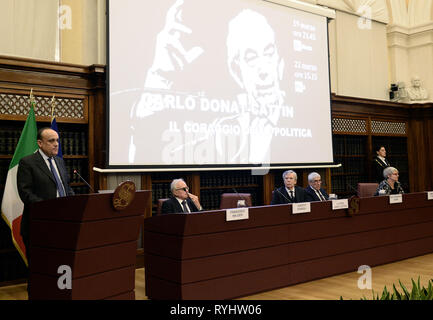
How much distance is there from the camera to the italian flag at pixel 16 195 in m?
3.85

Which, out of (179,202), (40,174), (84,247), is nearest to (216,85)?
(179,202)

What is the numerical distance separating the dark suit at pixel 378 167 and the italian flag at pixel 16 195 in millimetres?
5405

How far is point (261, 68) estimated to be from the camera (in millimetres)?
5996

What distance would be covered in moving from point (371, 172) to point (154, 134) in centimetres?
419

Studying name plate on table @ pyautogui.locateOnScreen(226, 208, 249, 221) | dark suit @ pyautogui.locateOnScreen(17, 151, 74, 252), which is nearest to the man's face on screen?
name plate on table @ pyautogui.locateOnScreen(226, 208, 249, 221)

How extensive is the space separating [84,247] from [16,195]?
1858 millimetres

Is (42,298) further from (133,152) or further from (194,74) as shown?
(194,74)

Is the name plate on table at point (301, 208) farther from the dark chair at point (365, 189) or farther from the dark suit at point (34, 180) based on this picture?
the dark chair at point (365, 189)

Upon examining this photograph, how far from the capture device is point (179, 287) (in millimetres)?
3014

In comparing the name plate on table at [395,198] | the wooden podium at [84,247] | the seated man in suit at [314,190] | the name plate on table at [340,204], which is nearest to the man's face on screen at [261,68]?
the seated man in suit at [314,190]

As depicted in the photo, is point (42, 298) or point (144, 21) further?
point (144, 21)

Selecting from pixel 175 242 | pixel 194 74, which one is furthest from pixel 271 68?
pixel 175 242

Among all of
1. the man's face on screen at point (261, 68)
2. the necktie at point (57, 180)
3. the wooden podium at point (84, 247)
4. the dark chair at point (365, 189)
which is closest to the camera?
the wooden podium at point (84, 247)

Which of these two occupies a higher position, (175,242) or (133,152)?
(133,152)
